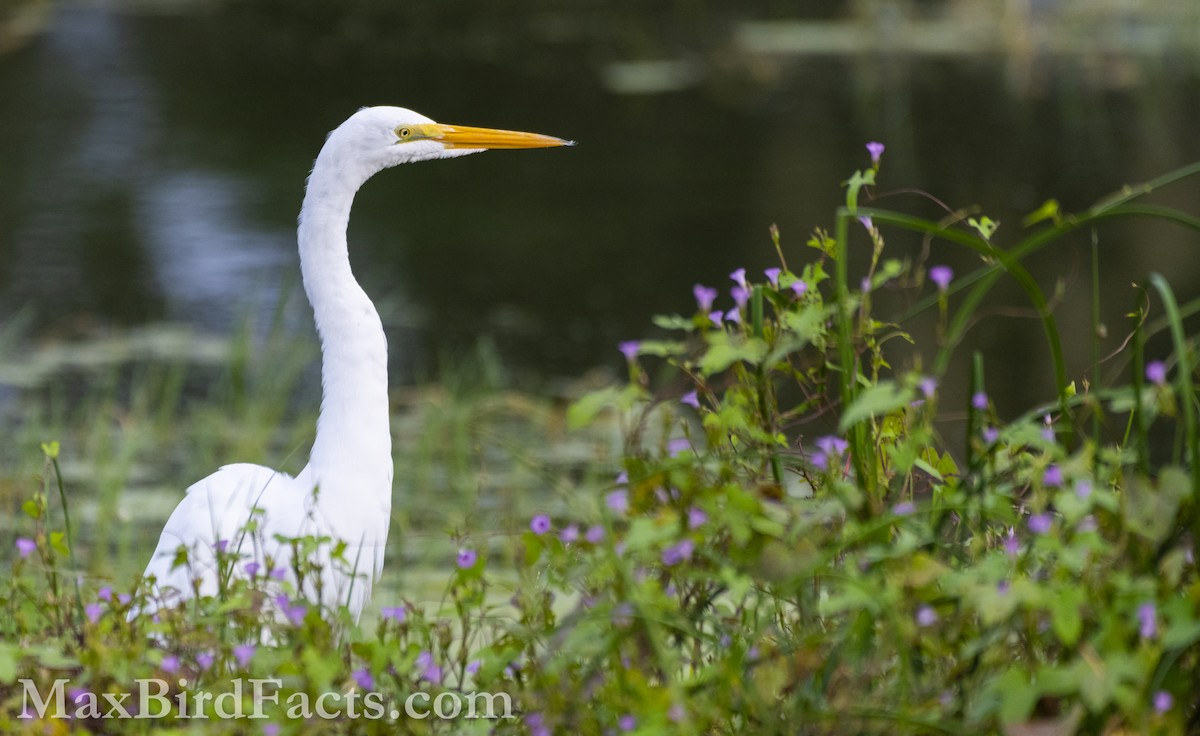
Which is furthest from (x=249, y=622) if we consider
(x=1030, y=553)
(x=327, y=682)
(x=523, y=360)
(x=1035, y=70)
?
(x=1035, y=70)

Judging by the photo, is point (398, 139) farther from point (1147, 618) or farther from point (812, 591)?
point (1147, 618)

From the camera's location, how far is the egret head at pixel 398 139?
245cm

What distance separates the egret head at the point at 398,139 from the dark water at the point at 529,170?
2183 millimetres

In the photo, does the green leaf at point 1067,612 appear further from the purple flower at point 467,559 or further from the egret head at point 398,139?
the egret head at point 398,139

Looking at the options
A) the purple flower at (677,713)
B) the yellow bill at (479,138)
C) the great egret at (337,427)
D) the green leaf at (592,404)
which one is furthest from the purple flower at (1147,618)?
the yellow bill at (479,138)

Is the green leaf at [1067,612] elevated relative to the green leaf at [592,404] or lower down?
lower down

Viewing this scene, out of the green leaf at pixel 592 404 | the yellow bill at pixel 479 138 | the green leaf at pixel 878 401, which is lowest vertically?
the green leaf at pixel 592 404

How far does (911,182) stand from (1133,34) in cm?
518

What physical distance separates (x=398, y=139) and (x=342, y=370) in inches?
15.6

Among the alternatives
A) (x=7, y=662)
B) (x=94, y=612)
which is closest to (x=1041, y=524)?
(x=7, y=662)

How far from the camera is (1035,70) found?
11.2 meters

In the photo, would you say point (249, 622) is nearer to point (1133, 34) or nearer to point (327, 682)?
point (327, 682)

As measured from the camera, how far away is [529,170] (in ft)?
29.5

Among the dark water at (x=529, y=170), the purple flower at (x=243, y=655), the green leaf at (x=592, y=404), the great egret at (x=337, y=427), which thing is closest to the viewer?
the green leaf at (x=592, y=404)
